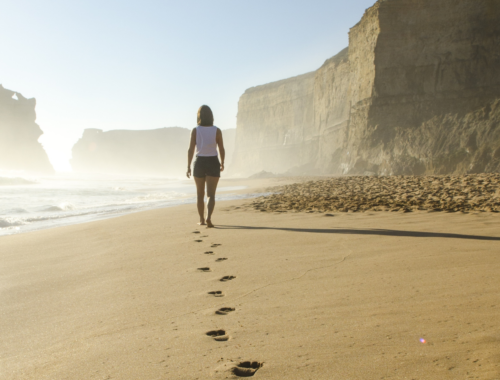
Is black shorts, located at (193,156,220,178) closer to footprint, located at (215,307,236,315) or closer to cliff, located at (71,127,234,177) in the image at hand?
footprint, located at (215,307,236,315)

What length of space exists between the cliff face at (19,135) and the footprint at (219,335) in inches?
3147

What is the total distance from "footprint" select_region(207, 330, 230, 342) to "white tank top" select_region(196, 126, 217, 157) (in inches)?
142

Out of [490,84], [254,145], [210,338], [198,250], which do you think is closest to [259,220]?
[198,250]

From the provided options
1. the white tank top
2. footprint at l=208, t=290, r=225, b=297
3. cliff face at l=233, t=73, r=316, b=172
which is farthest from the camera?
cliff face at l=233, t=73, r=316, b=172

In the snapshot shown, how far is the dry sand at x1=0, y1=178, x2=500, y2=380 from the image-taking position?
128 cm

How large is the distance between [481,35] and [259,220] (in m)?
21.0

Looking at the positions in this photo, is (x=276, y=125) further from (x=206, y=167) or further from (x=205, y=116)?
(x=206, y=167)

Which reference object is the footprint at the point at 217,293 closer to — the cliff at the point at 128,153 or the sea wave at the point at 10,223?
the sea wave at the point at 10,223

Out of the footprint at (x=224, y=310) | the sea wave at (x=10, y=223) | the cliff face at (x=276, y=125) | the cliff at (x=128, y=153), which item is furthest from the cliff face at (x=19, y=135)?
the footprint at (x=224, y=310)

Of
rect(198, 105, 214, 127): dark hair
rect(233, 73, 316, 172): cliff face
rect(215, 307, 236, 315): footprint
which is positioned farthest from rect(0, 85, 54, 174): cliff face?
rect(215, 307, 236, 315): footprint

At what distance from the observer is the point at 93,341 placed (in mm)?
1529

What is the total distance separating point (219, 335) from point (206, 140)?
3.69m

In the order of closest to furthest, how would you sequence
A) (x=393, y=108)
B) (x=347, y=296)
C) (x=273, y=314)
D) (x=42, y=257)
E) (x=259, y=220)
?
(x=273, y=314), (x=347, y=296), (x=42, y=257), (x=259, y=220), (x=393, y=108)

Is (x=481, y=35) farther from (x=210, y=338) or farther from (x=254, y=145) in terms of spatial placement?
(x=254, y=145)
